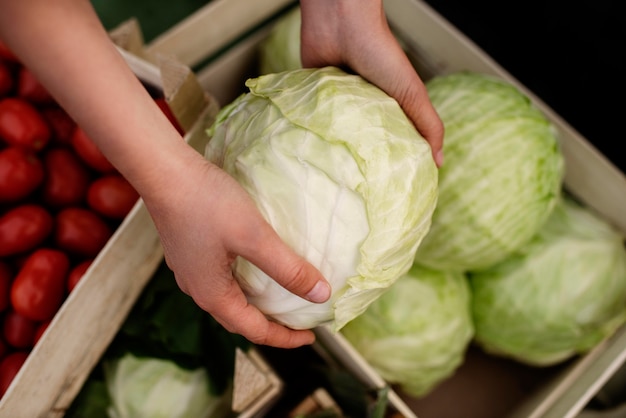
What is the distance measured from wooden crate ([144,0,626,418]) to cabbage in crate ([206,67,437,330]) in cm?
43

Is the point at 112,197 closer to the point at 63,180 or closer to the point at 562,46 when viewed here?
the point at 63,180

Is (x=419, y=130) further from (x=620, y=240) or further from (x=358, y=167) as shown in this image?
(x=620, y=240)

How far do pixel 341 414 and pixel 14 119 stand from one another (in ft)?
3.40

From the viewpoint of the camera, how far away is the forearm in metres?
0.56

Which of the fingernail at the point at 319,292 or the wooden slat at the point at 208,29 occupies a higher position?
the wooden slat at the point at 208,29

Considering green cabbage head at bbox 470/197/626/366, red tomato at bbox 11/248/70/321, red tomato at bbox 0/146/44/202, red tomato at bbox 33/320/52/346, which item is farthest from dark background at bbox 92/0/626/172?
red tomato at bbox 33/320/52/346

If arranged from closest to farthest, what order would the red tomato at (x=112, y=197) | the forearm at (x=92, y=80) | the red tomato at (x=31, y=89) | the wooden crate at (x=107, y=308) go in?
the forearm at (x=92, y=80) → the wooden crate at (x=107, y=308) → the red tomato at (x=112, y=197) → the red tomato at (x=31, y=89)

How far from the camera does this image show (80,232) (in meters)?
1.18

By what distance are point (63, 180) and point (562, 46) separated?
5.02ft

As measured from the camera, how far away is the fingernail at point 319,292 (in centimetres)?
72

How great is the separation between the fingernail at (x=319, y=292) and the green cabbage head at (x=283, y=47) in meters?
0.81

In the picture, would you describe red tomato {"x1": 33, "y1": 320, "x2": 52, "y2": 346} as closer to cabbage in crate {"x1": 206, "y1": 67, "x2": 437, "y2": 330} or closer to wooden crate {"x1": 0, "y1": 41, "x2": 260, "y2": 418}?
wooden crate {"x1": 0, "y1": 41, "x2": 260, "y2": 418}

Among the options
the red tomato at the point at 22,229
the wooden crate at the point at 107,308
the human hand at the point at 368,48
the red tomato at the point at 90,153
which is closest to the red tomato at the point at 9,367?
the wooden crate at the point at 107,308

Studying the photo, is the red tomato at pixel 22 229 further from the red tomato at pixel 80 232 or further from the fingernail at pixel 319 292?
the fingernail at pixel 319 292
